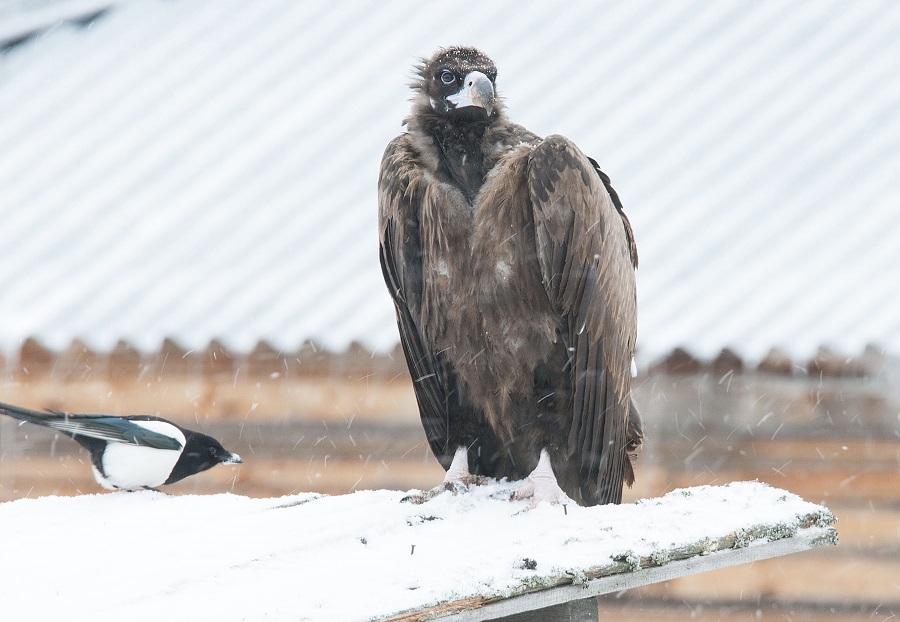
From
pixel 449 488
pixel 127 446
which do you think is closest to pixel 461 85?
pixel 449 488

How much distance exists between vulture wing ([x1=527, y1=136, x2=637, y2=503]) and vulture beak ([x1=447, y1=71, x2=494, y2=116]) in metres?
0.23

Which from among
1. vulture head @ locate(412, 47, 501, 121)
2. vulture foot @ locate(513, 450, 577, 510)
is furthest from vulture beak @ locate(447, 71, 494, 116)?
vulture foot @ locate(513, 450, 577, 510)

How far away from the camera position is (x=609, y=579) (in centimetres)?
205

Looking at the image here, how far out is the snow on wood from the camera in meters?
1.74

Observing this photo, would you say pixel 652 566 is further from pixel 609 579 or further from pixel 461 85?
pixel 461 85

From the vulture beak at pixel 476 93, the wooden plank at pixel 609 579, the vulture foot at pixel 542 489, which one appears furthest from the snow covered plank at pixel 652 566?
the vulture beak at pixel 476 93

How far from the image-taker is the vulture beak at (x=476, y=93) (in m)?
2.79

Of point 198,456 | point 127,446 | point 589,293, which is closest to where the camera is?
point 589,293

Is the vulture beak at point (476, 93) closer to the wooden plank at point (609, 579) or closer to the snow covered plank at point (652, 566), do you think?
the snow covered plank at point (652, 566)

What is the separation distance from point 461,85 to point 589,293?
78 centimetres

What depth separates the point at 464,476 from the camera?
290 cm

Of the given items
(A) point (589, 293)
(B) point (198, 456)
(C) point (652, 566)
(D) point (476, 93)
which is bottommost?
(C) point (652, 566)

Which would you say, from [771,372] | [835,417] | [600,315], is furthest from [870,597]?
[600,315]

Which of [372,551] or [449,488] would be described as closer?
[372,551]
